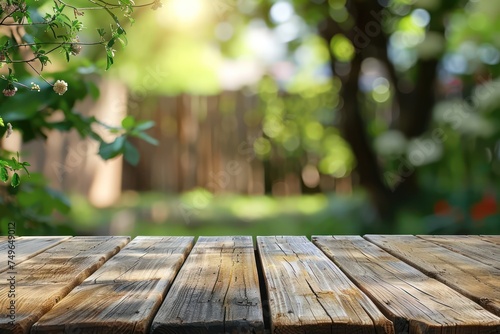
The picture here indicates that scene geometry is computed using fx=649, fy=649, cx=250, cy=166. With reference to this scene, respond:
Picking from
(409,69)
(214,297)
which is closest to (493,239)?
(214,297)

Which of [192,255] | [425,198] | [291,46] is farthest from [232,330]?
[291,46]

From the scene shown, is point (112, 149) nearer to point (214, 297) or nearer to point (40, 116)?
point (40, 116)

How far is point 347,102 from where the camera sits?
5.84 m

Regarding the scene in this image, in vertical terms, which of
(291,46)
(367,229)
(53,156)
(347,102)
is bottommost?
(367,229)

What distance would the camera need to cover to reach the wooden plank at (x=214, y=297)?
110 centimetres

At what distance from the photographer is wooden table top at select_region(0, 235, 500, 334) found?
1.10 m

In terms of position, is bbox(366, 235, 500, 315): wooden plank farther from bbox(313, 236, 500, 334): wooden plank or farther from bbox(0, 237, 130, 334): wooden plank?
bbox(0, 237, 130, 334): wooden plank

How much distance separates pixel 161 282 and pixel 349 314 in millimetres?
474

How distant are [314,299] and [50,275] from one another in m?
0.65

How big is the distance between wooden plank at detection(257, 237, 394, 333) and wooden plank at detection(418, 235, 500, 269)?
17.6 inches

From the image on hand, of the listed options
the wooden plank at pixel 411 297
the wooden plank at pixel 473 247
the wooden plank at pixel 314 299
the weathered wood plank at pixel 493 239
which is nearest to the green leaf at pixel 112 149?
the wooden plank at pixel 314 299

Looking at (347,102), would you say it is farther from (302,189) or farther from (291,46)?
(302,189)

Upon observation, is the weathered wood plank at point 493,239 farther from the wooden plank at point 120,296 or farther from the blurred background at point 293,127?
the blurred background at point 293,127

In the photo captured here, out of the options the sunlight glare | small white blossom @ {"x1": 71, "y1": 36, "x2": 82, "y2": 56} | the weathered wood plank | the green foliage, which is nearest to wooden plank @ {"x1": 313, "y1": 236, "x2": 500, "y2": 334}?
the weathered wood plank
